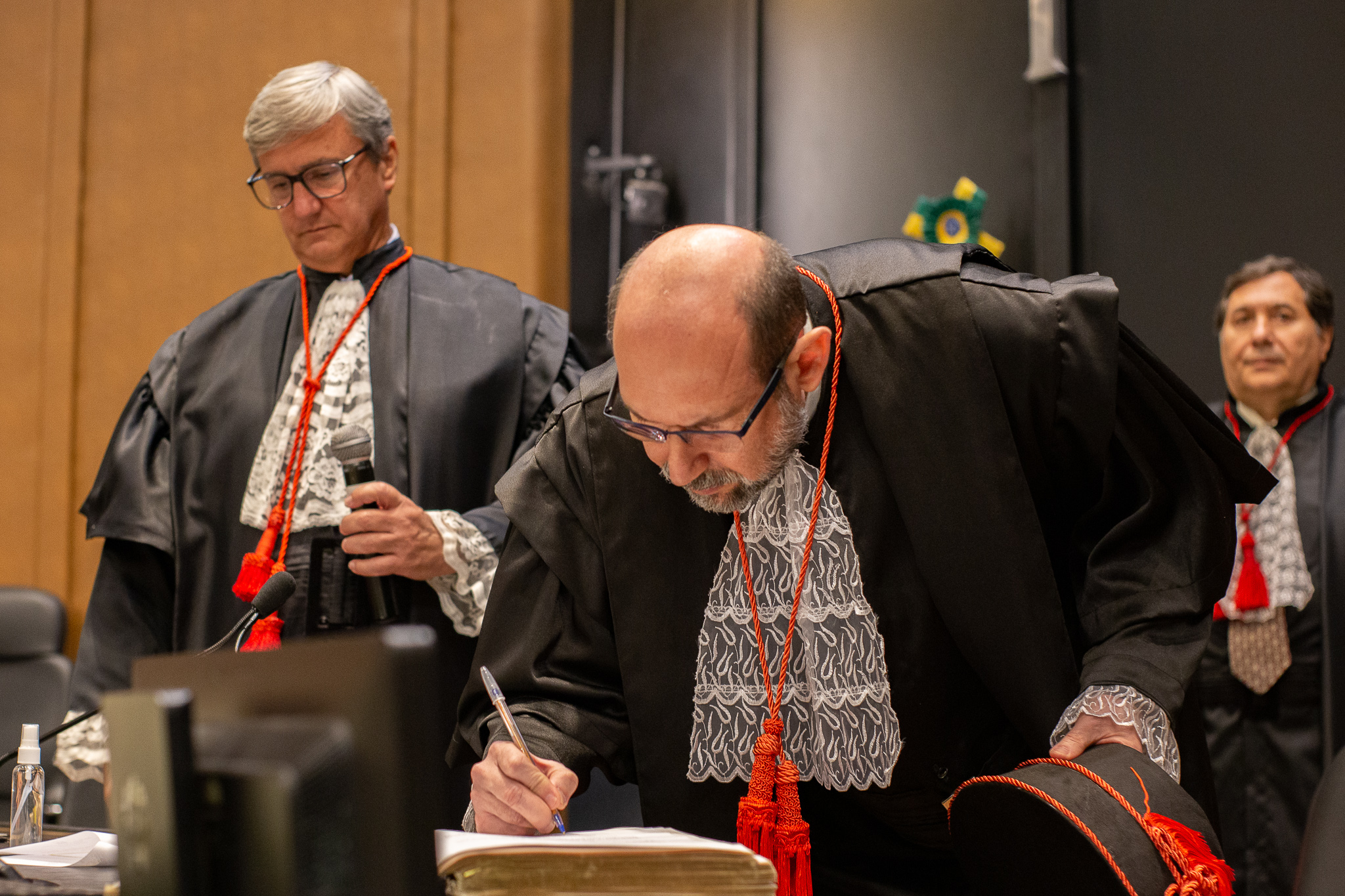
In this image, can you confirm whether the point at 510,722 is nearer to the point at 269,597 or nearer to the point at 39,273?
the point at 269,597

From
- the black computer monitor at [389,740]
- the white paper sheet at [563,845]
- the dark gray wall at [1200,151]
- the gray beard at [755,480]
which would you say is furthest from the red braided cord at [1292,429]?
the black computer monitor at [389,740]

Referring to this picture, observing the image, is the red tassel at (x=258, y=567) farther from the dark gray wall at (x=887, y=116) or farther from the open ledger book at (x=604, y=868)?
the dark gray wall at (x=887, y=116)

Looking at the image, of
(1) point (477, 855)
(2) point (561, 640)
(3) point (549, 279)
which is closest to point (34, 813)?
(2) point (561, 640)

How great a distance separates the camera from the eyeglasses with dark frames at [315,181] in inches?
103

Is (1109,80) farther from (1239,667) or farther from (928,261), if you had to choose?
(928,261)

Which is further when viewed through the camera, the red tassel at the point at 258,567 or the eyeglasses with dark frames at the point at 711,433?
the red tassel at the point at 258,567

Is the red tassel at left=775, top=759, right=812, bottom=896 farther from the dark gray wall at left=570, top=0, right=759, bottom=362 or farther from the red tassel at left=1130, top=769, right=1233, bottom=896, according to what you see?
the dark gray wall at left=570, top=0, right=759, bottom=362

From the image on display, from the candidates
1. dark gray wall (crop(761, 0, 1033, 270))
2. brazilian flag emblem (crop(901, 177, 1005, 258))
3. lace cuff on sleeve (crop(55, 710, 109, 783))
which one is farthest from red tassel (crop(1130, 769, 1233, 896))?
dark gray wall (crop(761, 0, 1033, 270))

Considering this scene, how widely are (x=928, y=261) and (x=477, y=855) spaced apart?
126 cm

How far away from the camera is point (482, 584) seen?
248 cm

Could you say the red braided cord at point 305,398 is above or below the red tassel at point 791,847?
above

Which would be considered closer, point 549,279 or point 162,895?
point 162,895

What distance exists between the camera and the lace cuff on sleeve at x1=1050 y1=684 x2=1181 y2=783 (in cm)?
171

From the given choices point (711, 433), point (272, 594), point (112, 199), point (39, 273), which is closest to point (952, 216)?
point (711, 433)
